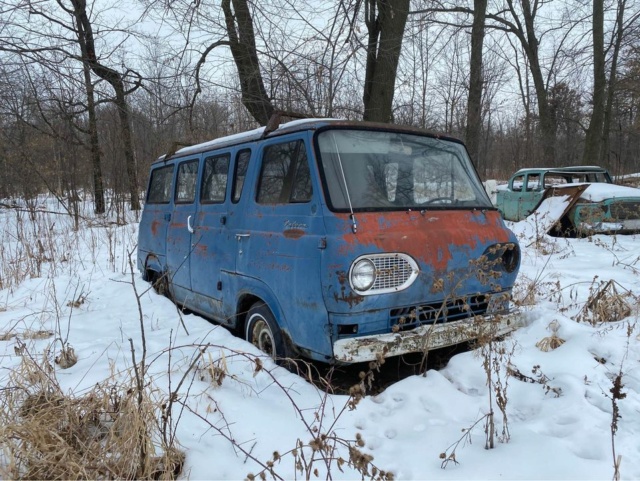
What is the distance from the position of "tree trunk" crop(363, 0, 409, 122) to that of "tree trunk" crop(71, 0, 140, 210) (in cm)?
471

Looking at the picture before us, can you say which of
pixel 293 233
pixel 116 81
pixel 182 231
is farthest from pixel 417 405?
pixel 116 81

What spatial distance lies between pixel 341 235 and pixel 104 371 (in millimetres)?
1953

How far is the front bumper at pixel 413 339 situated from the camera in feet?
9.45

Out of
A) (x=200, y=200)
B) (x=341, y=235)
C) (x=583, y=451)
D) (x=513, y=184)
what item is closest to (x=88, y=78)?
(x=200, y=200)

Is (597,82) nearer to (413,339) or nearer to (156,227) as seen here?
(156,227)

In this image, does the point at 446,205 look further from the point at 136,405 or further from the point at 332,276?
the point at 136,405

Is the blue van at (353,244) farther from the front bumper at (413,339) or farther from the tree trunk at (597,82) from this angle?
the tree trunk at (597,82)

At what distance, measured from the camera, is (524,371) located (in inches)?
132

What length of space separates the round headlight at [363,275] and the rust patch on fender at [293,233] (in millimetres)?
522

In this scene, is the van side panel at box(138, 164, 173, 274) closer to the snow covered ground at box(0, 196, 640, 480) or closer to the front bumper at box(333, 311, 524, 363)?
the snow covered ground at box(0, 196, 640, 480)

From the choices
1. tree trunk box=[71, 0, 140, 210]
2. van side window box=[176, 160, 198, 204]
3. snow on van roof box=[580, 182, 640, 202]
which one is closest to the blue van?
van side window box=[176, 160, 198, 204]

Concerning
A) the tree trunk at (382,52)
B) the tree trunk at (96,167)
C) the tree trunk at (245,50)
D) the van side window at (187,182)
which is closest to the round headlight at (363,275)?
the van side window at (187,182)

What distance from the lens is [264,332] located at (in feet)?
12.4

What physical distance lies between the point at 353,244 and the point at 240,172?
5.55ft
